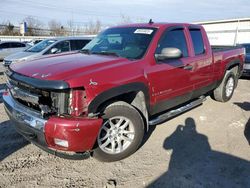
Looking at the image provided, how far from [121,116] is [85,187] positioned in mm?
1038

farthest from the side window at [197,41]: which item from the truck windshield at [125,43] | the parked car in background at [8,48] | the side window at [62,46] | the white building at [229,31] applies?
the white building at [229,31]

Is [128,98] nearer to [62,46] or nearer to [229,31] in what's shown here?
[62,46]

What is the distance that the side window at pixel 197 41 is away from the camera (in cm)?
509

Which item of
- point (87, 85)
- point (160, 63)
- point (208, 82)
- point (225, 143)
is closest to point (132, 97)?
point (160, 63)

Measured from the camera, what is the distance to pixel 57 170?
11.3ft

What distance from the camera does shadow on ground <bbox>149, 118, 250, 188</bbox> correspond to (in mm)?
3209

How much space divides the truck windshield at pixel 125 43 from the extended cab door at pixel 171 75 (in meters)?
0.26

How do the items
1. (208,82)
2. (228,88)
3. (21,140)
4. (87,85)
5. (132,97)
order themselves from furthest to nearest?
(228,88) → (208,82) → (21,140) → (132,97) → (87,85)

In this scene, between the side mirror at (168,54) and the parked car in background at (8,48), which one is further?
the parked car in background at (8,48)

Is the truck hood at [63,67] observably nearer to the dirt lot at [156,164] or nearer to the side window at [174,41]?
the side window at [174,41]

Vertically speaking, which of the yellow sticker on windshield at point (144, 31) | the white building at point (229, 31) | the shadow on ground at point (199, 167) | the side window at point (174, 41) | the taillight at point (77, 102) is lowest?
the shadow on ground at point (199, 167)

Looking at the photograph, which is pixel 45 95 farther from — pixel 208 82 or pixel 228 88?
pixel 228 88

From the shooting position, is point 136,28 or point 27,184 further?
point 136,28

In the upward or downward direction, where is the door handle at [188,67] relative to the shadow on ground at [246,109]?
upward
